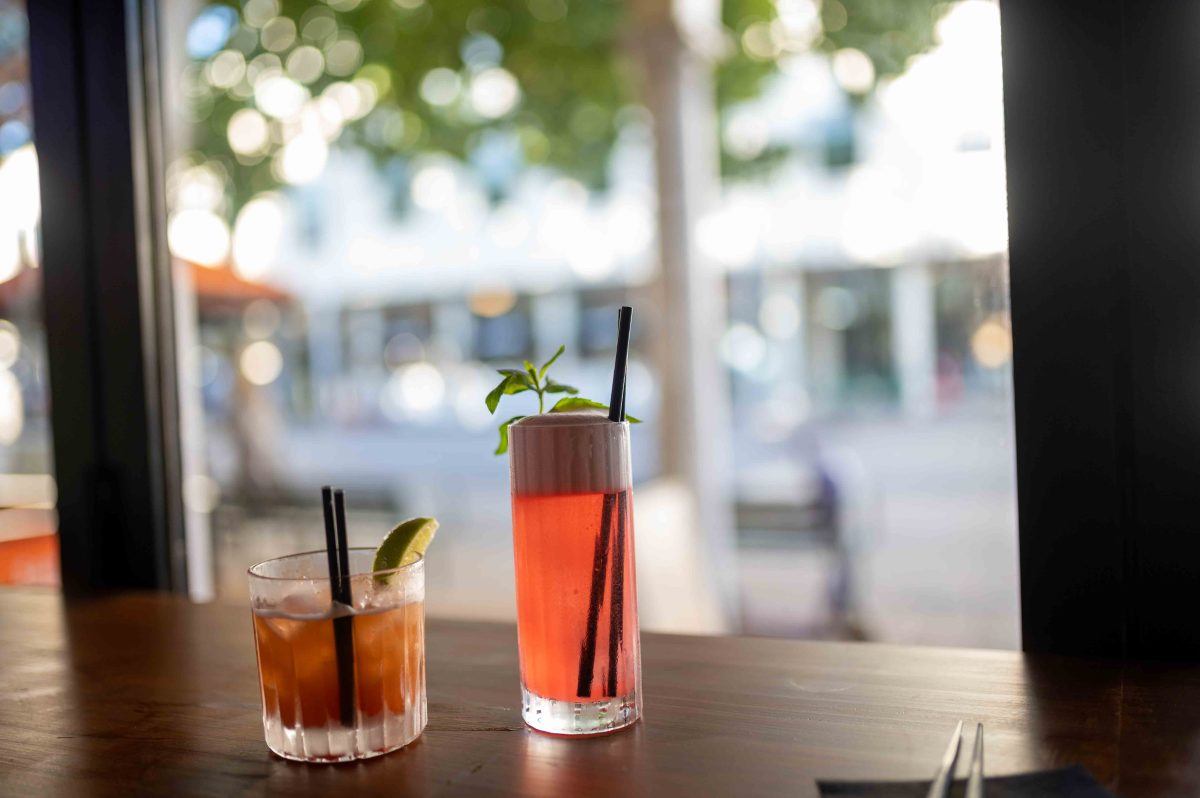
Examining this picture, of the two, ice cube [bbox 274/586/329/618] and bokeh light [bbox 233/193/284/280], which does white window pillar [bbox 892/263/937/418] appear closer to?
bokeh light [bbox 233/193/284/280]

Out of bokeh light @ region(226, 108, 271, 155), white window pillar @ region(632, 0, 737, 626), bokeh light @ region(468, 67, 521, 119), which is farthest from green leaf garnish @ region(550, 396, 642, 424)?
bokeh light @ region(226, 108, 271, 155)

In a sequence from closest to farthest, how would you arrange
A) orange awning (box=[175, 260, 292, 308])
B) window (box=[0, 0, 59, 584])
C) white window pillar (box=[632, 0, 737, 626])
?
window (box=[0, 0, 59, 584]) → white window pillar (box=[632, 0, 737, 626]) → orange awning (box=[175, 260, 292, 308])

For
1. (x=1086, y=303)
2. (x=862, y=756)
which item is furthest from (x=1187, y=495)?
(x=862, y=756)

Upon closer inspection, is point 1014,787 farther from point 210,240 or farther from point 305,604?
point 210,240

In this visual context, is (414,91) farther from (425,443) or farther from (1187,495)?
(425,443)

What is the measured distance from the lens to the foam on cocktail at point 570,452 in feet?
2.31

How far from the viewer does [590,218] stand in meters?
8.95

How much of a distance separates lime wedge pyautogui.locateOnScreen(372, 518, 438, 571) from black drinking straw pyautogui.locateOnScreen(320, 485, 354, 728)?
0.05 meters

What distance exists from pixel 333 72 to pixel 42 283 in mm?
3013

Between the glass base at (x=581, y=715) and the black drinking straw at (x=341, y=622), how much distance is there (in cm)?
13

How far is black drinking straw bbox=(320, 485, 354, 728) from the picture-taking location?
674 millimetres

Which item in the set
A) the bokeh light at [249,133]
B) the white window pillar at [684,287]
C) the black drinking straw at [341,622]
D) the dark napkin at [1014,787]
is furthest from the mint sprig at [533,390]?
the bokeh light at [249,133]

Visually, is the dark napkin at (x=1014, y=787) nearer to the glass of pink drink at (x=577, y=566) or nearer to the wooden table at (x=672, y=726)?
the wooden table at (x=672, y=726)

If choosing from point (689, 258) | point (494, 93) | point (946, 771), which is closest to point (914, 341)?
point (494, 93)
